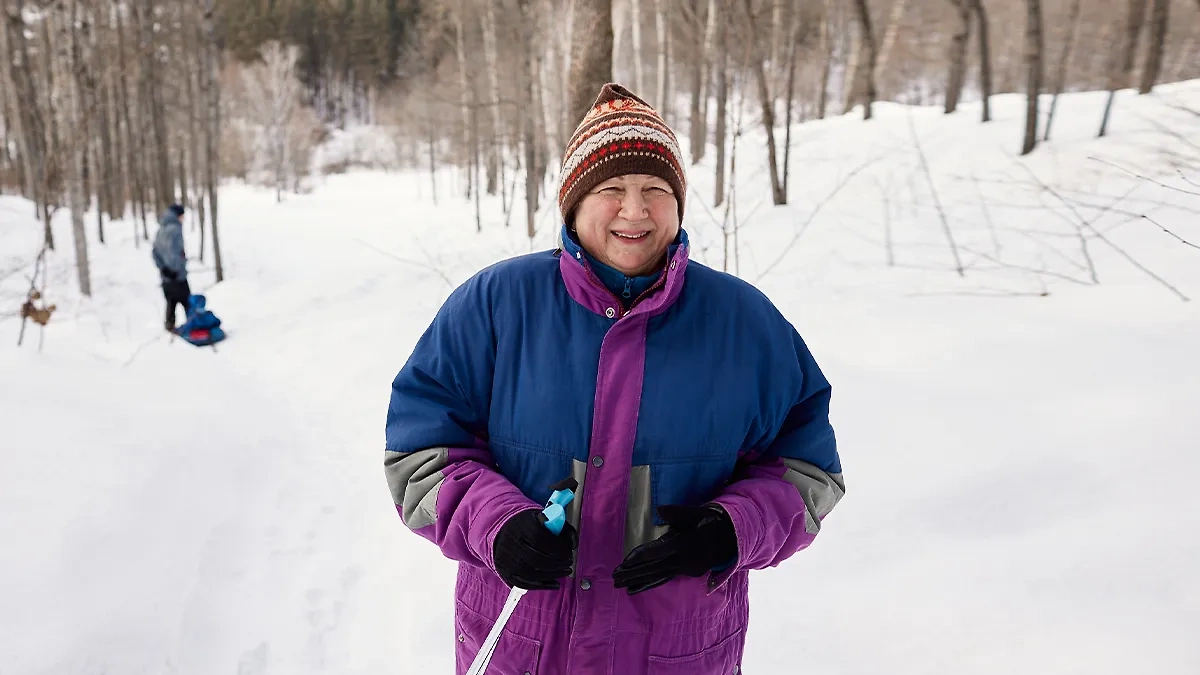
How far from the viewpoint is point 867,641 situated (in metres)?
2.45

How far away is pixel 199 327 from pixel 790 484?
7621 millimetres

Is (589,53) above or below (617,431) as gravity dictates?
above

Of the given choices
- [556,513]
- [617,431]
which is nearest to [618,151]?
[617,431]

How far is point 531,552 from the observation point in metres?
1.16

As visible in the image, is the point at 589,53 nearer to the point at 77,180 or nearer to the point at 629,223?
the point at 629,223

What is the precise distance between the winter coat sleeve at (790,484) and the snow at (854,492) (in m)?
1.38

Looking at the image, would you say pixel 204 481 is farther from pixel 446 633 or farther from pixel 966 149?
pixel 966 149

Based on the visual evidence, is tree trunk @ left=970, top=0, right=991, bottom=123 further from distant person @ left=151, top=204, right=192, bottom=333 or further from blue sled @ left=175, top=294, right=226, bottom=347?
distant person @ left=151, top=204, right=192, bottom=333

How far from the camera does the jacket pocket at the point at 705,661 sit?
4.33 feet

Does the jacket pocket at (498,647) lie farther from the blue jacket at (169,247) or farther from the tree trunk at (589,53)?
the blue jacket at (169,247)

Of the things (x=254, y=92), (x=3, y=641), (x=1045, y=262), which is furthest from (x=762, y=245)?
(x=254, y=92)

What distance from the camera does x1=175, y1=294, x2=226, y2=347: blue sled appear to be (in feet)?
23.7

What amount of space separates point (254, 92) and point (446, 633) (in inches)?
1402

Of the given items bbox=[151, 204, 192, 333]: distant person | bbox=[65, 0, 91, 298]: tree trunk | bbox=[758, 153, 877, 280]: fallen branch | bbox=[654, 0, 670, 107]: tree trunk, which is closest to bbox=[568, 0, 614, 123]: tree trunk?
bbox=[758, 153, 877, 280]: fallen branch
